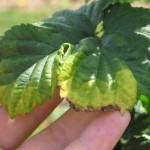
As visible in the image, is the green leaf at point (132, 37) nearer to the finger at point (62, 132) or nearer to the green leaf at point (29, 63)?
the green leaf at point (29, 63)

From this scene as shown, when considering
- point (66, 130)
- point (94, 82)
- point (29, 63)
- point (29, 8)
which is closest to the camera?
point (94, 82)

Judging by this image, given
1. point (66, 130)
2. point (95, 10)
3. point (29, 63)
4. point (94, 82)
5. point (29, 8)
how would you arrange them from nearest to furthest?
1. point (94, 82)
2. point (29, 63)
3. point (66, 130)
4. point (95, 10)
5. point (29, 8)

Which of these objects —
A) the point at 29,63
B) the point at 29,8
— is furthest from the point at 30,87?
the point at 29,8

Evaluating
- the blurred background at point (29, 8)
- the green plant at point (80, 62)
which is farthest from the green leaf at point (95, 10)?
the blurred background at point (29, 8)

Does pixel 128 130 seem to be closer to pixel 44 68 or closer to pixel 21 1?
pixel 44 68

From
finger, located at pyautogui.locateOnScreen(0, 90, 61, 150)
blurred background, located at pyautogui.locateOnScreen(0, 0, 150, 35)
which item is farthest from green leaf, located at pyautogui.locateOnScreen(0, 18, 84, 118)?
blurred background, located at pyautogui.locateOnScreen(0, 0, 150, 35)

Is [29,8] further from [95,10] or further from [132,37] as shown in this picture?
[132,37]

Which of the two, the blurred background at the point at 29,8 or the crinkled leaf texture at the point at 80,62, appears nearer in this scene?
the crinkled leaf texture at the point at 80,62
